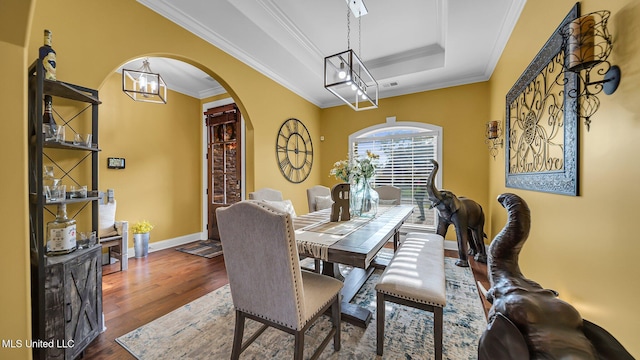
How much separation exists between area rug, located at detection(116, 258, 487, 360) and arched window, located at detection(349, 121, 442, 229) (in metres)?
2.08

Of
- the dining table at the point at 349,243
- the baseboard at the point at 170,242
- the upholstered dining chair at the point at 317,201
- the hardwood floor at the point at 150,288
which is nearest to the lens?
the dining table at the point at 349,243

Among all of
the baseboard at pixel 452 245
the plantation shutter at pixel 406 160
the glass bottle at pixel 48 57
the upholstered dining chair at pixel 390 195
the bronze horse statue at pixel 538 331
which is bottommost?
the baseboard at pixel 452 245

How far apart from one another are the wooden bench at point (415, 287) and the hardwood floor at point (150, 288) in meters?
0.92

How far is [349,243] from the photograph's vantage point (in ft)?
4.97

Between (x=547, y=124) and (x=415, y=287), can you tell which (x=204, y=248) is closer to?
(x=415, y=287)

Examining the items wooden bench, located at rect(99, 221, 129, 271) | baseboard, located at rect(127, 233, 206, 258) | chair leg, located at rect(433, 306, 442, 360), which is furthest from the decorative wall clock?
chair leg, located at rect(433, 306, 442, 360)

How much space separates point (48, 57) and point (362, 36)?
2.97 m

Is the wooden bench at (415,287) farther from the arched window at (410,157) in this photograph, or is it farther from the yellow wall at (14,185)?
the arched window at (410,157)

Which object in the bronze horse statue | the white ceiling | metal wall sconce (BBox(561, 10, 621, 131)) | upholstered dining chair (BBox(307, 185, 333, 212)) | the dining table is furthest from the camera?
upholstered dining chair (BBox(307, 185, 333, 212))

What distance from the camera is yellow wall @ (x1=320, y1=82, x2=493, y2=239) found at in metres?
3.62

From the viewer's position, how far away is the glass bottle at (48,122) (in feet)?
4.88

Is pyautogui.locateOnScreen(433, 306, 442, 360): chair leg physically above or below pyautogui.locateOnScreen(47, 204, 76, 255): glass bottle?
below

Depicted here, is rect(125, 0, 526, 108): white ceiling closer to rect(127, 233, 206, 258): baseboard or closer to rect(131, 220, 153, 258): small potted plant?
rect(131, 220, 153, 258): small potted plant

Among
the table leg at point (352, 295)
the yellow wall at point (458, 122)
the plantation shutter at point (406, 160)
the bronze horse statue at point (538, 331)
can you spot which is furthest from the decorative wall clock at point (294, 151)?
the bronze horse statue at point (538, 331)
